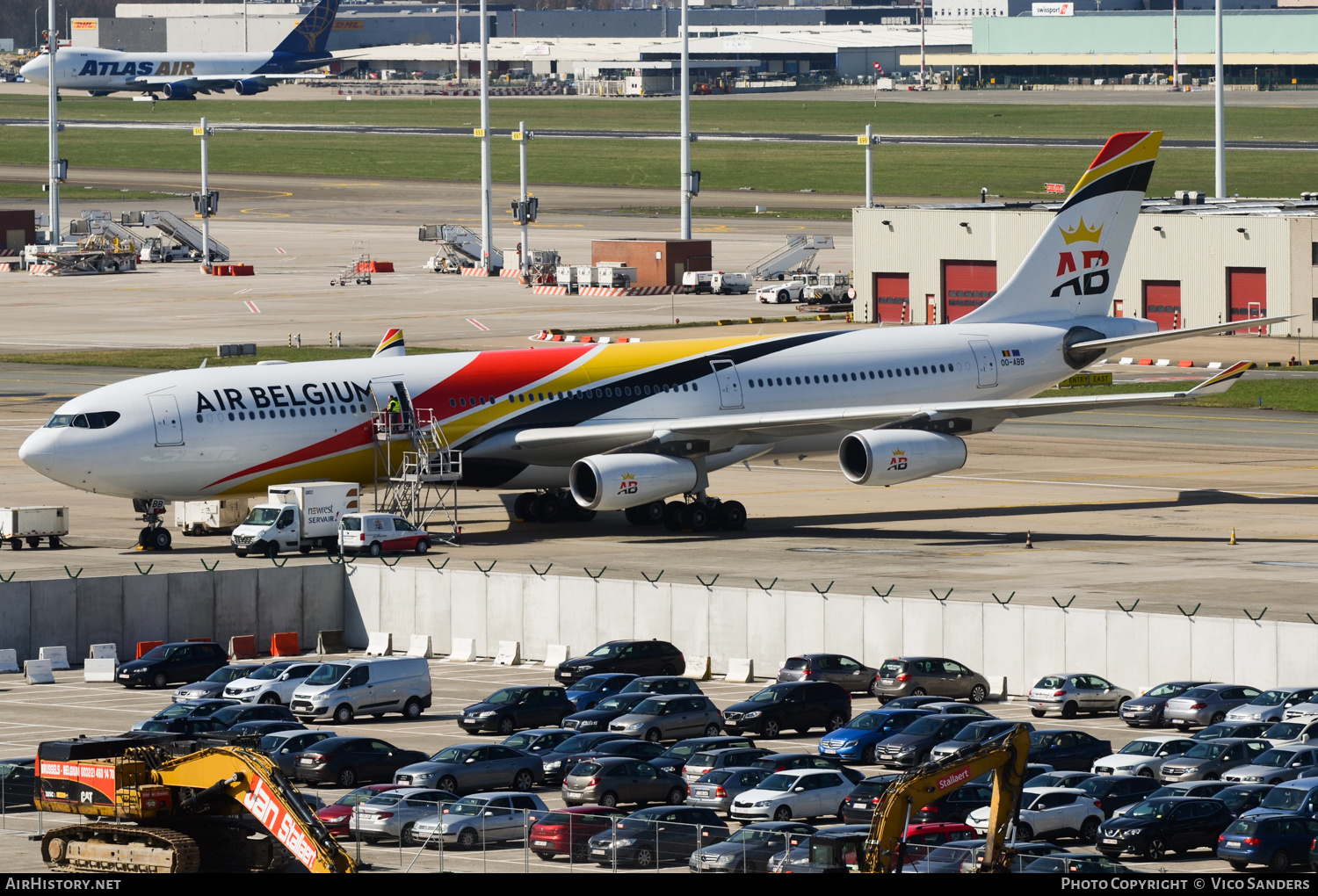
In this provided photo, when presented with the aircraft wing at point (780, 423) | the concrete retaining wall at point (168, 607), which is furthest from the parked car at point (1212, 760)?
the concrete retaining wall at point (168, 607)

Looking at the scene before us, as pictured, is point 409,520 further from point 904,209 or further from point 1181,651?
point 904,209

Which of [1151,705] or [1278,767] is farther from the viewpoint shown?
[1151,705]

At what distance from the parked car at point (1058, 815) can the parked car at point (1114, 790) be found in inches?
11.6

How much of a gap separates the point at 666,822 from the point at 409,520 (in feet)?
111

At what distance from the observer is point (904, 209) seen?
410ft

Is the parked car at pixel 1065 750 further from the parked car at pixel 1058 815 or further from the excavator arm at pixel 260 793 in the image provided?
the excavator arm at pixel 260 793

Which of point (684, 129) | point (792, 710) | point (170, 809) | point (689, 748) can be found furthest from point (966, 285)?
point (170, 809)

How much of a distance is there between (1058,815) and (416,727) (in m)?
17.0

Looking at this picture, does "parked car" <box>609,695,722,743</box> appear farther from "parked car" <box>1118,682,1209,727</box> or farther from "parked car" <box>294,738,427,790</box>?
→ "parked car" <box>1118,682,1209,727</box>

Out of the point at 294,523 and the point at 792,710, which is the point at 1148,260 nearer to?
the point at 294,523

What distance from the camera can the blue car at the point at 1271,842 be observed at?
33.7 meters

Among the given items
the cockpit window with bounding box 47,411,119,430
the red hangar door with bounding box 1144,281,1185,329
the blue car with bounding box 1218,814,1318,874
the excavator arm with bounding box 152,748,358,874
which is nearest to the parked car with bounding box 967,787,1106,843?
the blue car with bounding box 1218,814,1318,874

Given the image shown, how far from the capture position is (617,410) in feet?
222

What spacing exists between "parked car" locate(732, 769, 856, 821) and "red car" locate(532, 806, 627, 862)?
3.93 m
